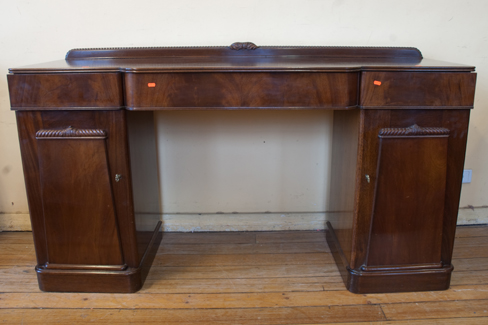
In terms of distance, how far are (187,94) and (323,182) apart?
1.12 metres

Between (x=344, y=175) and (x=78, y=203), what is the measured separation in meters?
1.24

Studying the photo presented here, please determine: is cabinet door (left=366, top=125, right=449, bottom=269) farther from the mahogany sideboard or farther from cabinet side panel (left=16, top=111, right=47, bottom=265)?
cabinet side panel (left=16, top=111, right=47, bottom=265)

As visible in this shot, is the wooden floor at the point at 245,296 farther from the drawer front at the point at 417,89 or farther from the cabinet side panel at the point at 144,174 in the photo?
the drawer front at the point at 417,89

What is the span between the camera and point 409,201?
1.70 m

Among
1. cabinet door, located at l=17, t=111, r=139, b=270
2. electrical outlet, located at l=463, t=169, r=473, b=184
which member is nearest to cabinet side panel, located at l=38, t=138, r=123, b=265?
cabinet door, located at l=17, t=111, r=139, b=270

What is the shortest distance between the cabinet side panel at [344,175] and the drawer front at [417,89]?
0.13 metres

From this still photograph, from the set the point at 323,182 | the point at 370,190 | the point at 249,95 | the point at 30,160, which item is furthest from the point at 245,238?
the point at 30,160

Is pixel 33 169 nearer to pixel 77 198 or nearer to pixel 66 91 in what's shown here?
pixel 77 198

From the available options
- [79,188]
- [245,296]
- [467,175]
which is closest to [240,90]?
[79,188]

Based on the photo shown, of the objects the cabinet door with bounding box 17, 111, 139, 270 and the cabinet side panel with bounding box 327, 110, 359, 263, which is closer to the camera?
the cabinet door with bounding box 17, 111, 139, 270

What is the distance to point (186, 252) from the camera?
218 cm

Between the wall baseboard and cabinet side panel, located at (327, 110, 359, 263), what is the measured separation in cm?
20

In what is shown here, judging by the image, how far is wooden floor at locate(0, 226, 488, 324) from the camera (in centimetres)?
164

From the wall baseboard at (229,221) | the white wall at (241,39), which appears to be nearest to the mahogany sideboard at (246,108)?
the white wall at (241,39)
